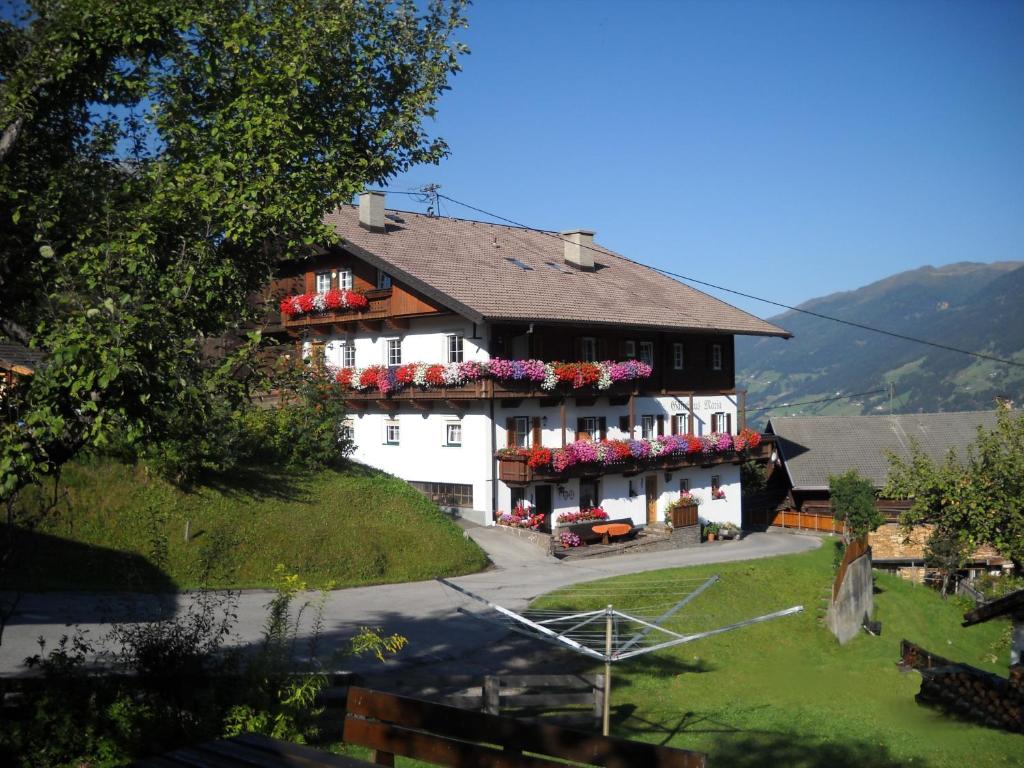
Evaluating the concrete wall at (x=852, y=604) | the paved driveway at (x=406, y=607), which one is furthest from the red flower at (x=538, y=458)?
the concrete wall at (x=852, y=604)

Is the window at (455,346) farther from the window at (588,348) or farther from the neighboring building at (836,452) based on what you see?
the neighboring building at (836,452)

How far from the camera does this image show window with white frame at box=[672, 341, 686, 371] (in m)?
40.6

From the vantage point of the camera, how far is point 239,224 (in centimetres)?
1039

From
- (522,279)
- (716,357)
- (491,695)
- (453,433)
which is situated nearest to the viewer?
(491,695)

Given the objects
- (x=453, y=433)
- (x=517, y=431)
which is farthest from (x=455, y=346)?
(x=517, y=431)

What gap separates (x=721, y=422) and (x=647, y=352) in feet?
20.6

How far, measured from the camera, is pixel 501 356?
33.2m

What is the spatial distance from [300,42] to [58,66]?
267cm

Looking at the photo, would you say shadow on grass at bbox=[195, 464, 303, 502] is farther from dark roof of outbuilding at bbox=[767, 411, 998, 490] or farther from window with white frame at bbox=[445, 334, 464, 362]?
dark roof of outbuilding at bbox=[767, 411, 998, 490]

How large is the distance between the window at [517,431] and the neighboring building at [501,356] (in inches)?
2.6

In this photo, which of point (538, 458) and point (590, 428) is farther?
point (590, 428)

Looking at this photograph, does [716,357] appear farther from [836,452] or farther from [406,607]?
[406,607]

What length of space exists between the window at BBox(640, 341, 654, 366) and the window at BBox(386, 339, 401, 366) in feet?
31.0

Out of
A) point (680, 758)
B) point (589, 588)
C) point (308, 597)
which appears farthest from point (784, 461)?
point (680, 758)
